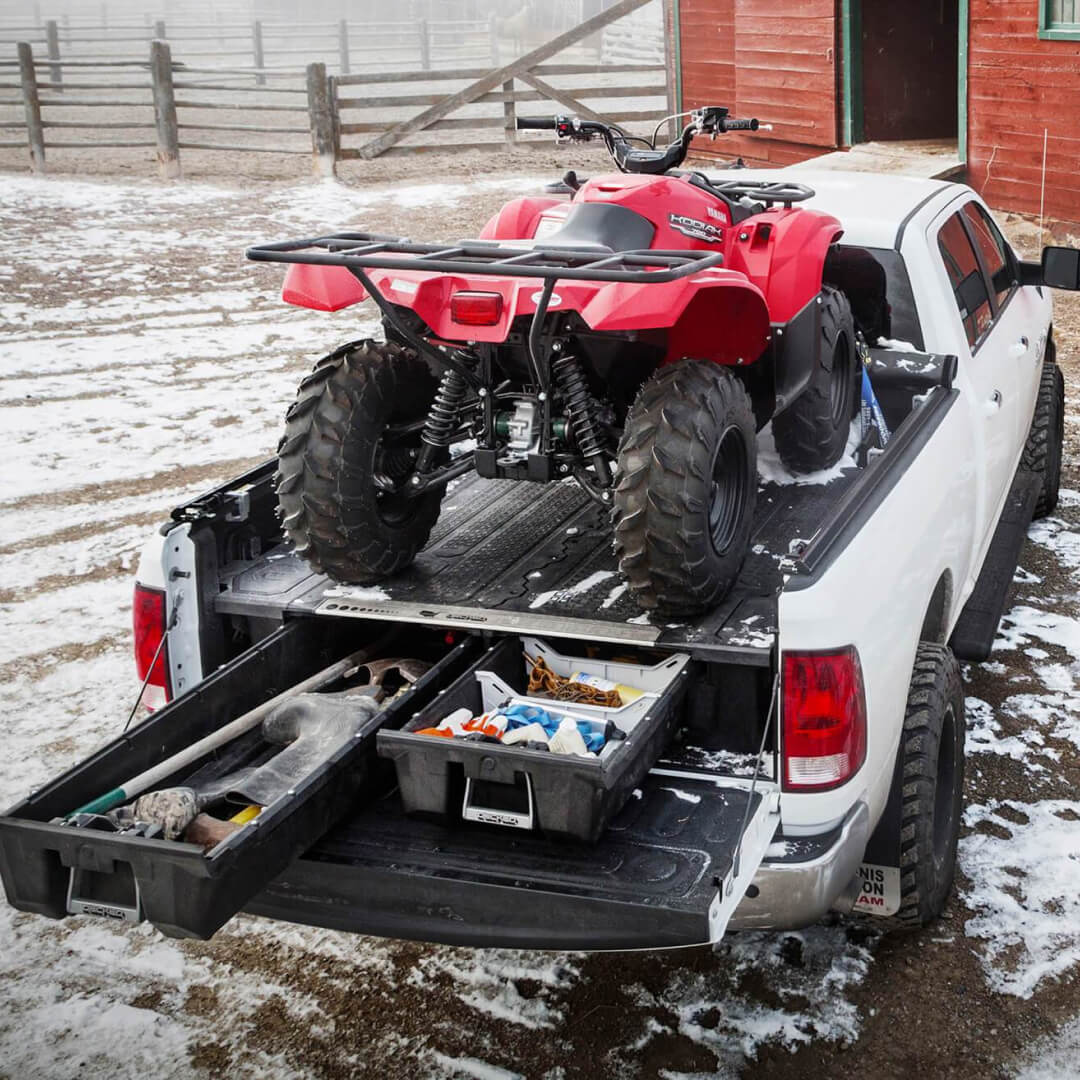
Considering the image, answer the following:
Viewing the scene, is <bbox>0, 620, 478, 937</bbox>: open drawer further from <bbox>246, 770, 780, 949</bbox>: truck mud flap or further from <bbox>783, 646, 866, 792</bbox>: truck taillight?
<bbox>783, 646, 866, 792</bbox>: truck taillight

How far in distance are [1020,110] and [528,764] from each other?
1051 centimetres

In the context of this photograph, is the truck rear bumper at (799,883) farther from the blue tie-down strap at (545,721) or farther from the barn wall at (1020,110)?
the barn wall at (1020,110)

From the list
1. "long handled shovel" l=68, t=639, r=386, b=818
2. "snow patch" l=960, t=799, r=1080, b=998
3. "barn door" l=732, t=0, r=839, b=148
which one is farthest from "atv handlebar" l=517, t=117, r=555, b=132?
"barn door" l=732, t=0, r=839, b=148

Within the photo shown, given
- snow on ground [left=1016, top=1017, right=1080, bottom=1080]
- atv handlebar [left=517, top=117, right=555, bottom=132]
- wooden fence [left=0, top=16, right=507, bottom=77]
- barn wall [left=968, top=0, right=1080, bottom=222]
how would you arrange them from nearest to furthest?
snow on ground [left=1016, top=1017, right=1080, bottom=1080]
atv handlebar [left=517, top=117, right=555, bottom=132]
barn wall [left=968, top=0, right=1080, bottom=222]
wooden fence [left=0, top=16, right=507, bottom=77]

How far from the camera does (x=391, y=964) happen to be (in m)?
3.78

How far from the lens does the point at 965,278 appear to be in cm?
514

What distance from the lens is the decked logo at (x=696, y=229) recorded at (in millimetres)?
4075

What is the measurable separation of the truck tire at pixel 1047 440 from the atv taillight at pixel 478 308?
3.30 m

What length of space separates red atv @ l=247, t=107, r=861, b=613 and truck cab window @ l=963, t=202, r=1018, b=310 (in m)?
1.25

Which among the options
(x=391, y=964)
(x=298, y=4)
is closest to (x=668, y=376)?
(x=391, y=964)

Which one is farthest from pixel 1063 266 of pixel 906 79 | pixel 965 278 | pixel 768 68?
pixel 768 68

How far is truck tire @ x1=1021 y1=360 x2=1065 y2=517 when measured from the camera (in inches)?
244

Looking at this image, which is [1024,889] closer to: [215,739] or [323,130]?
[215,739]

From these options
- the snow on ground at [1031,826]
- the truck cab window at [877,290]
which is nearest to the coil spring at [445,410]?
the truck cab window at [877,290]
